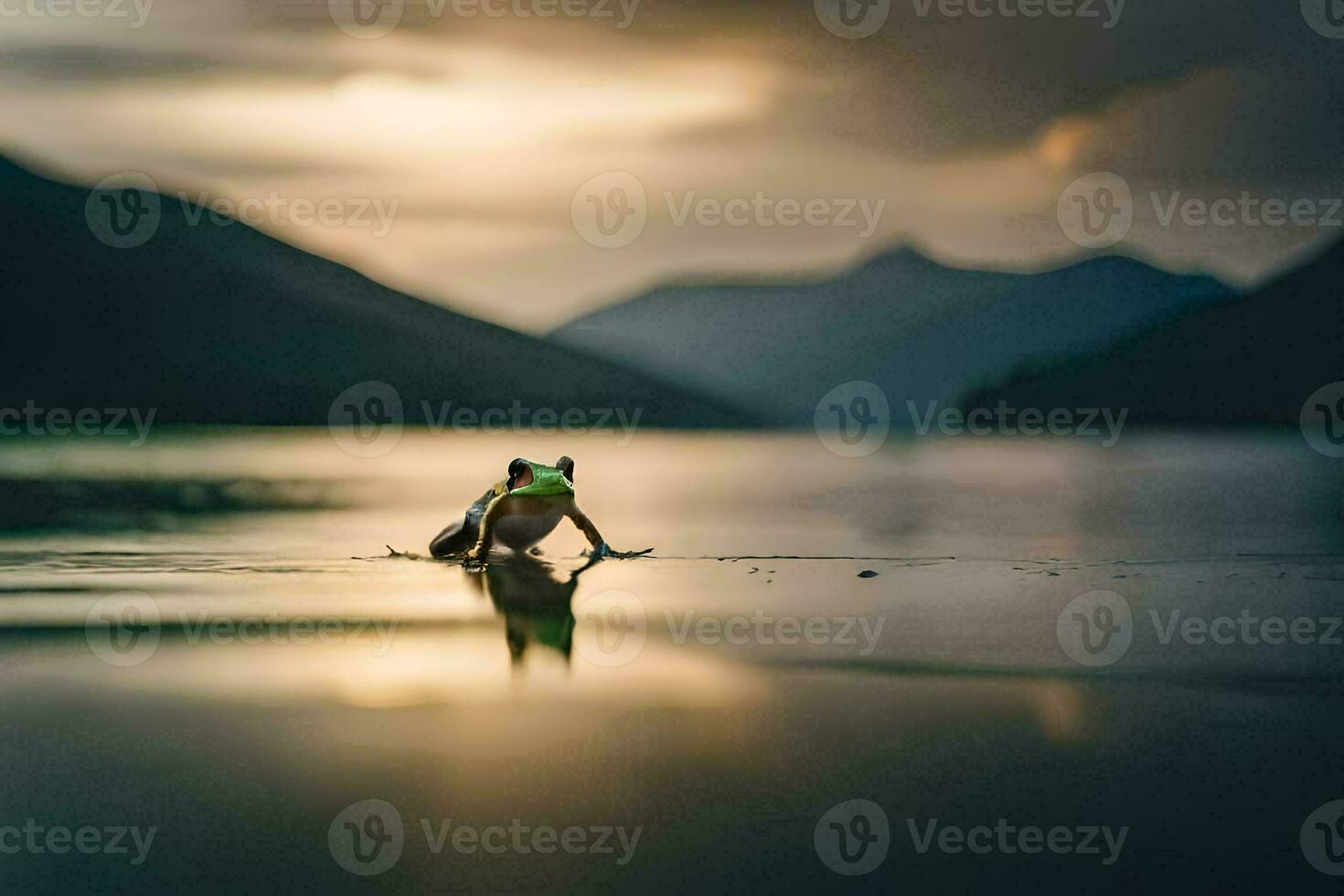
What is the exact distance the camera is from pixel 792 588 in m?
11.1

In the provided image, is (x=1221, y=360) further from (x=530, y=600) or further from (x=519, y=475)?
(x=530, y=600)

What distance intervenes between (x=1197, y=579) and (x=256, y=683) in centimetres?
786

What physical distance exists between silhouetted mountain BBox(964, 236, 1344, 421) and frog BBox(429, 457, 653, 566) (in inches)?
5878

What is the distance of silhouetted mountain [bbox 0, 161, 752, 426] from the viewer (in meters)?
154

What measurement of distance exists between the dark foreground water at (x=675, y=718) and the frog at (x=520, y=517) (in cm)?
35

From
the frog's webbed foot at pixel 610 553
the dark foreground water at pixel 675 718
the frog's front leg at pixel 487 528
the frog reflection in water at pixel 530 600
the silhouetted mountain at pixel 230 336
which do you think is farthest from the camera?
the silhouetted mountain at pixel 230 336

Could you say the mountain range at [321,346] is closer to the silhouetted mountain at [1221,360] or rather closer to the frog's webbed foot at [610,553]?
the silhouetted mountain at [1221,360]

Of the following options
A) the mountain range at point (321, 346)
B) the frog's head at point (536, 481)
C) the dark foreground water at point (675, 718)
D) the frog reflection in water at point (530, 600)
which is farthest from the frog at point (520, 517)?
the mountain range at point (321, 346)

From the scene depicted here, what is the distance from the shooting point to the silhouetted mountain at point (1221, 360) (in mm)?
163875

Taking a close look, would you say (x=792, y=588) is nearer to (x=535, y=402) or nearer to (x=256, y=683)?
(x=256, y=683)

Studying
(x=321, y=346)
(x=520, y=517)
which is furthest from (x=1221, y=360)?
(x=520, y=517)

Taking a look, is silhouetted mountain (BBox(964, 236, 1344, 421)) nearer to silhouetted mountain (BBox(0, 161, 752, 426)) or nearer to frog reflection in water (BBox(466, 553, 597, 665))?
silhouetted mountain (BBox(0, 161, 752, 426))

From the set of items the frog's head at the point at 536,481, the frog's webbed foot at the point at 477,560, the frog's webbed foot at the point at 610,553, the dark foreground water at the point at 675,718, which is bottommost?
the dark foreground water at the point at 675,718

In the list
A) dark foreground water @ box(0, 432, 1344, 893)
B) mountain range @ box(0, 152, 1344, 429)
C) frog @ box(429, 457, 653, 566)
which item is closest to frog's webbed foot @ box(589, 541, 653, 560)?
frog @ box(429, 457, 653, 566)
